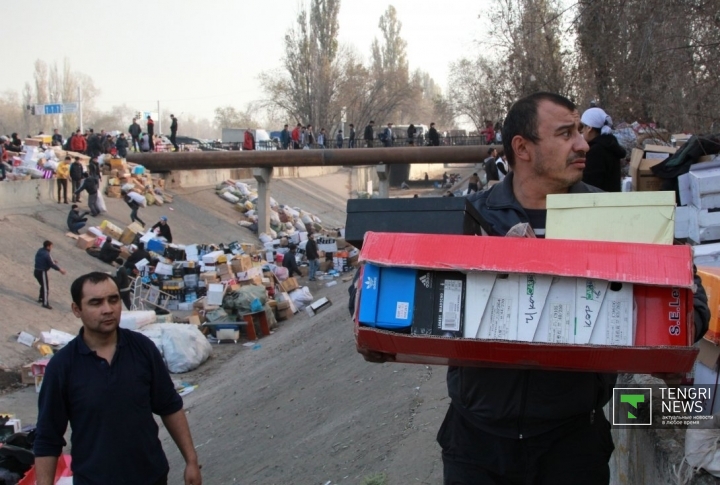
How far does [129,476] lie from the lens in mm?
3740

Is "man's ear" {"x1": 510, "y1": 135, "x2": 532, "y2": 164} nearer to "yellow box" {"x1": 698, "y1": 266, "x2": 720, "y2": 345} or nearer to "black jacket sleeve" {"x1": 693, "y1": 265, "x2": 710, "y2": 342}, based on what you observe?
"black jacket sleeve" {"x1": 693, "y1": 265, "x2": 710, "y2": 342}

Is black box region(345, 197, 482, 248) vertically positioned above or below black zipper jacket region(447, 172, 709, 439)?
above

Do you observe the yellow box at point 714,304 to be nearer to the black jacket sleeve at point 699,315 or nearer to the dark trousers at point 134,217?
the black jacket sleeve at point 699,315

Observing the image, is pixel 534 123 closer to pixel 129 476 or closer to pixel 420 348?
pixel 420 348

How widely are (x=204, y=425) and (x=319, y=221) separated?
31.3 metres

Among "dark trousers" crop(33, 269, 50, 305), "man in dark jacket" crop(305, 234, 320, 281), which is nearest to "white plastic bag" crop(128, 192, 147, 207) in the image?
"man in dark jacket" crop(305, 234, 320, 281)

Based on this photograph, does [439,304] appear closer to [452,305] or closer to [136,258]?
[452,305]

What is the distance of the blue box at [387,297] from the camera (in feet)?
7.78

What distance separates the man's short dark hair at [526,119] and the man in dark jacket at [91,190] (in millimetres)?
27604

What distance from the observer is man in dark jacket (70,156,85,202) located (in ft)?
94.9

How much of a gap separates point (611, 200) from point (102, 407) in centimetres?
248

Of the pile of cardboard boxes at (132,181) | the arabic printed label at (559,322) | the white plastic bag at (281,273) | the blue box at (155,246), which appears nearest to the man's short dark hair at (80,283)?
the arabic printed label at (559,322)

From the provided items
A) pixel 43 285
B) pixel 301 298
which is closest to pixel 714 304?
pixel 301 298

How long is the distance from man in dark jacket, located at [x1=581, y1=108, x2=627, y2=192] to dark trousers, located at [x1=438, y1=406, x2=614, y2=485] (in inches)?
141
